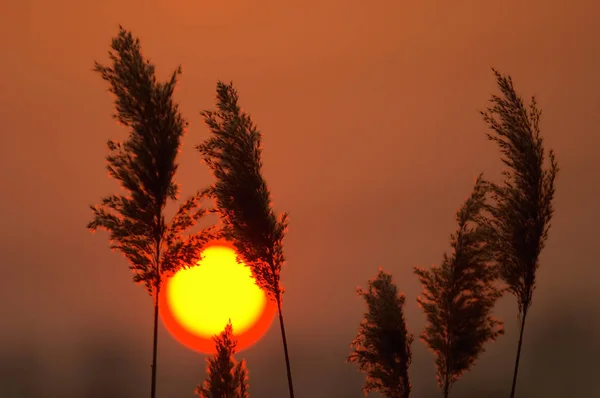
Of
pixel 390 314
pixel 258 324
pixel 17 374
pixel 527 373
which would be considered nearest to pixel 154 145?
pixel 390 314

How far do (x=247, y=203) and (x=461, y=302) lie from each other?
14.1 feet

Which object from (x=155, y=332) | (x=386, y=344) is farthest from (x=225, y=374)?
(x=386, y=344)

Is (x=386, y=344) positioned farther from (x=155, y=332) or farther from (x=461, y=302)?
(x=155, y=332)

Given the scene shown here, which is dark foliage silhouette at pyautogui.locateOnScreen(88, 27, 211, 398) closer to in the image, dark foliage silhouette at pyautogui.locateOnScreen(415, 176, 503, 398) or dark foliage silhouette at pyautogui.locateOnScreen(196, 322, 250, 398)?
dark foliage silhouette at pyautogui.locateOnScreen(196, 322, 250, 398)

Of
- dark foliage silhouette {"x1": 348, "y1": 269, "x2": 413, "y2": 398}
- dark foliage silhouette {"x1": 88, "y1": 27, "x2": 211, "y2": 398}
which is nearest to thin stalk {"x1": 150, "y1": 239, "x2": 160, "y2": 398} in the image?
dark foliage silhouette {"x1": 88, "y1": 27, "x2": 211, "y2": 398}

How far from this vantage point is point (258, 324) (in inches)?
1166

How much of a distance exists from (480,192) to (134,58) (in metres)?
6.16

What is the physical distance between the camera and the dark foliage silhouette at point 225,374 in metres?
Answer: 10.6

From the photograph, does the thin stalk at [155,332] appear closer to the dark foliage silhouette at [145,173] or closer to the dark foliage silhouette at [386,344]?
the dark foliage silhouette at [145,173]

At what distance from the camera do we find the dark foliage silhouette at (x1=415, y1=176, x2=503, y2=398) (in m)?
12.7

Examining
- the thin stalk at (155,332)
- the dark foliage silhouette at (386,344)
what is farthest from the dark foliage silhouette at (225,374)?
the dark foliage silhouette at (386,344)

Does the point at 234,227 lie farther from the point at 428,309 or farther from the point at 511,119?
the point at 511,119

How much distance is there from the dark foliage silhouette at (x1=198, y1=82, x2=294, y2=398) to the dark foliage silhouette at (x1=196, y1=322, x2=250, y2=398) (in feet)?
3.75

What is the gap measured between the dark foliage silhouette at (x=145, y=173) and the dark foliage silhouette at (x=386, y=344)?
3.51 meters
